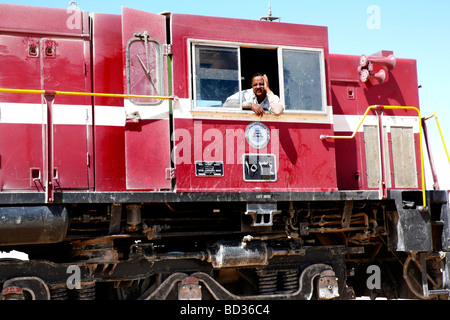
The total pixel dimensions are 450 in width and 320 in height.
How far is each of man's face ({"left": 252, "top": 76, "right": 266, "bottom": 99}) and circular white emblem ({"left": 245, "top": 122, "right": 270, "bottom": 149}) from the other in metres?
0.45

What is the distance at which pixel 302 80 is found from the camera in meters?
7.14

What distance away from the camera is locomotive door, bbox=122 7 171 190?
21.4ft

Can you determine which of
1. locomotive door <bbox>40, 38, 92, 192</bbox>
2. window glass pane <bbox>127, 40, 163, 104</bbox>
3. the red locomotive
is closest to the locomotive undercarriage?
the red locomotive

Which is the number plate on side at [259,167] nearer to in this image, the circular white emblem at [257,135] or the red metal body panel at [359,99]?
the circular white emblem at [257,135]

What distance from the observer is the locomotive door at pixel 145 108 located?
6.51 m

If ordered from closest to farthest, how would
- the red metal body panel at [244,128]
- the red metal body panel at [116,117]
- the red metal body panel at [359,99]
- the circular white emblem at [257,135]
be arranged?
the red metal body panel at [116,117] → the red metal body panel at [244,128] → the circular white emblem at [257,135] → the red metal body panel at [359,99]

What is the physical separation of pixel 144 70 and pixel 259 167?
6.28 feet

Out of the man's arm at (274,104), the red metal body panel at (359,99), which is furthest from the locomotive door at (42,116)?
the red metal body panel at (359,99)

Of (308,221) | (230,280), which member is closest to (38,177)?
(230,280)

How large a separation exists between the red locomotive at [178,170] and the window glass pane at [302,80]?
0.06 feet

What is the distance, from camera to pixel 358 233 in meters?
7.82

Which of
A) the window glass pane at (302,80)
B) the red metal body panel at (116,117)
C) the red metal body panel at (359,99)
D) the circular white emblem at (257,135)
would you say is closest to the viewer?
the red metal body panel at (116,117)
